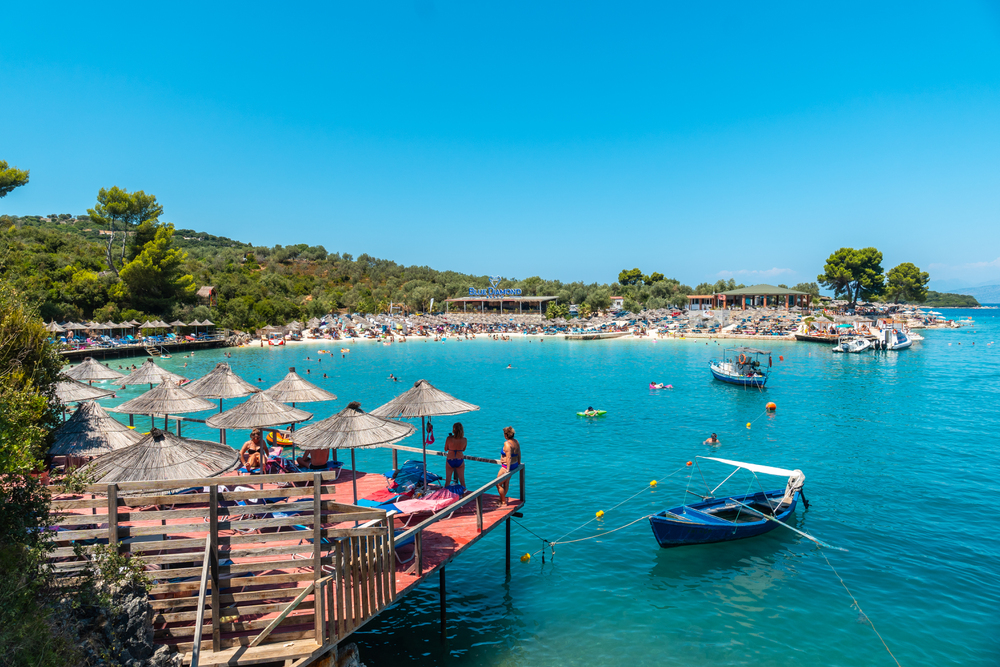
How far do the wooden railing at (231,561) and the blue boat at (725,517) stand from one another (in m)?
9.85

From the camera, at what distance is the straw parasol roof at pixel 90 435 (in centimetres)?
1062

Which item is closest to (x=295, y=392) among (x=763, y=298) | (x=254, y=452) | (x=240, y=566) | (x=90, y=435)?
(x=254, y=452)

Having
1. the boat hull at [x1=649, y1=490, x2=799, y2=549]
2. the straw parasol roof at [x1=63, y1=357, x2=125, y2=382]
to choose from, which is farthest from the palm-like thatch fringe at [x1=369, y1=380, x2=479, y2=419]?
the straw parasol roof at [x1=63, y1=357, x2=125, y2=382]

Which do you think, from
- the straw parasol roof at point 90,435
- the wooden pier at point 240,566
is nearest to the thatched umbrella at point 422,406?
the wooden pier at point 240,566

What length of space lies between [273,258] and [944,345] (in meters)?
142

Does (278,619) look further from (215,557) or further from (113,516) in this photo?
(113,516)

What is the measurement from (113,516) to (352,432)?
4.90 m

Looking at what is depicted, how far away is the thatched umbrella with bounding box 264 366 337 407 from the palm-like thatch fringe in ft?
12.9

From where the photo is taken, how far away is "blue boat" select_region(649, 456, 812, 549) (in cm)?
1455

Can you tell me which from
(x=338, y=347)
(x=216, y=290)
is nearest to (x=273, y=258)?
(x=216, y=290)

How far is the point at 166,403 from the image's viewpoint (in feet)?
49.5

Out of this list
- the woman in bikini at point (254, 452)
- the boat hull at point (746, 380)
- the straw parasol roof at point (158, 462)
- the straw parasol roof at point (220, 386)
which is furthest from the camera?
the boat hull at point (746, 380)

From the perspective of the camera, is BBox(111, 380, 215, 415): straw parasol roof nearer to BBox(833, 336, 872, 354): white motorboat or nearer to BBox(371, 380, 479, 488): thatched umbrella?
BBox(371, 380, 479, 488): thatched umbrella

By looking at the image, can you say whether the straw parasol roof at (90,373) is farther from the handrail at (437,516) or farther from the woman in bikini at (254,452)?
the handrail at (437,516)
